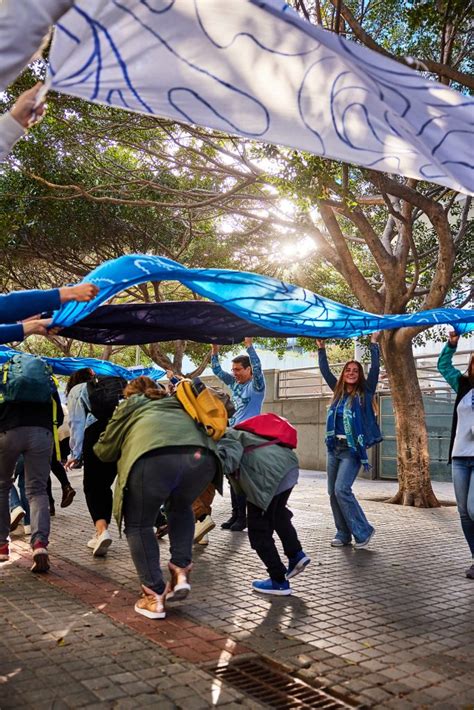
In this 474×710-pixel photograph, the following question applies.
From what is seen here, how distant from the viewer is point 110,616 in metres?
4.42

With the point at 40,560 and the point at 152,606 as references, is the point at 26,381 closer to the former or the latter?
the point at 40,560

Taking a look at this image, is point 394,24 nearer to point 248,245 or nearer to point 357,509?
point 248,245

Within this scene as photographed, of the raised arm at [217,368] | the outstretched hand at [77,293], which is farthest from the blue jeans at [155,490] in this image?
the raised arm at [217,368]

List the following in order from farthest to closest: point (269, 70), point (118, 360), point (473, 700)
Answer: point (118, 360) < point (473, 700) < point (269, 70)

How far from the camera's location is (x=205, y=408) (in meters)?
4.46

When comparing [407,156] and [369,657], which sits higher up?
[407,156]

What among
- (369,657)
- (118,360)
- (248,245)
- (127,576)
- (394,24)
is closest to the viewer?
(369,657)

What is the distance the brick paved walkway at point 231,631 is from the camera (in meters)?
3.29

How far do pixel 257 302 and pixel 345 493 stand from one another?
238 centimetres

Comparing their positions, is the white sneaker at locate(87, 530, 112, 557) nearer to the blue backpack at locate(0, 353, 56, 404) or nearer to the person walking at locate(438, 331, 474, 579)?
the blue backpack at locate(0, 353, 56, 404)

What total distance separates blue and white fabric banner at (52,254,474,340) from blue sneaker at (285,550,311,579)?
6.65 feet

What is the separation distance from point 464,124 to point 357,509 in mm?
4895

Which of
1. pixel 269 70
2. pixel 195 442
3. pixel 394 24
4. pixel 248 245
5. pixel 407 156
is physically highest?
pixel 394 24

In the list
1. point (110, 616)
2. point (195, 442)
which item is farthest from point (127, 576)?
point (195, 442)
